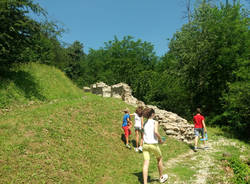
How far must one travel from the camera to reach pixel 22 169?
6.62 meters

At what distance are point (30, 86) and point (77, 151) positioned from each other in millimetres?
9564

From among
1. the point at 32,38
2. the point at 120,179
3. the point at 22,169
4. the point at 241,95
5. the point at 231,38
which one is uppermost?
the point at 231,38

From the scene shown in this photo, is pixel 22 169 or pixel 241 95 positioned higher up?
pixel 241 95

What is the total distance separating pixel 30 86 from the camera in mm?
15727

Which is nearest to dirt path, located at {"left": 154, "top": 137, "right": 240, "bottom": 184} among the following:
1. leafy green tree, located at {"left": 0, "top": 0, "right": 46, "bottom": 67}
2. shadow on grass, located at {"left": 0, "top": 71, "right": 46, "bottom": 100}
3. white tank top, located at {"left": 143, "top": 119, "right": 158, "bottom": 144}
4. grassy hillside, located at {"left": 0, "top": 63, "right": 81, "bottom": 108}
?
white tank top, located at {"left": 143, "top": 119, "right": 158, "bottom": 144}

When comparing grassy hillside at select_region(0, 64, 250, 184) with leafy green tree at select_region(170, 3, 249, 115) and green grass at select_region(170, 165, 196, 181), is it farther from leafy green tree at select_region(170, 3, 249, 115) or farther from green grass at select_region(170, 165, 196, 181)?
leafy green tree at select_region(170, 3, 249, 115)

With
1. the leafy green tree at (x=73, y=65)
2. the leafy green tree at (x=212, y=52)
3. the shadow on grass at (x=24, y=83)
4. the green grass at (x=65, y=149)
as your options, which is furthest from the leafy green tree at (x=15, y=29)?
the leafy green tree at (x=73, y=65)

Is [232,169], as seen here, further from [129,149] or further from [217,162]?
[129,149]

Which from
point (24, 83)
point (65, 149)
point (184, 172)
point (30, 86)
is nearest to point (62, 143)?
point (65, 149)

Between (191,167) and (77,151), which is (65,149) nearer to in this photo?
(77,151)

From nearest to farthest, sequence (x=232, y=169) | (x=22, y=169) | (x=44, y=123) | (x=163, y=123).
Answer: (x=22, y=169) < (x=232, y=169) < (x=44, y=123) < (x=163, y=123)

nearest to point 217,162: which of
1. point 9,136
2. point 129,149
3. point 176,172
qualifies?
point 176,172

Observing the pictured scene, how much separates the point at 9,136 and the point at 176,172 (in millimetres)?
7387

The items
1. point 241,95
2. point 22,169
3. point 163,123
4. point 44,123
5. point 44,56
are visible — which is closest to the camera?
point 22,169
